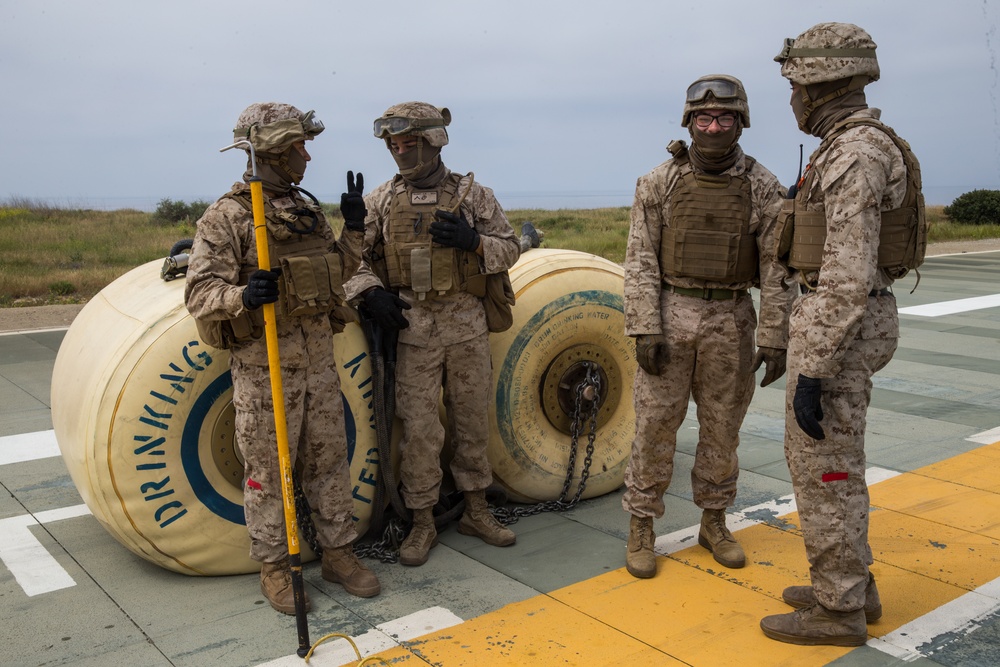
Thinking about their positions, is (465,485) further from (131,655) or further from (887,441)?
(887,441)

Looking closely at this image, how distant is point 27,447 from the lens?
6516 millimetres

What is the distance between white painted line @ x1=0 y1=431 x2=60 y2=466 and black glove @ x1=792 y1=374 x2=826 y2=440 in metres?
5.07

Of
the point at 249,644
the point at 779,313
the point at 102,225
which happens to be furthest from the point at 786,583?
the point at 102,225

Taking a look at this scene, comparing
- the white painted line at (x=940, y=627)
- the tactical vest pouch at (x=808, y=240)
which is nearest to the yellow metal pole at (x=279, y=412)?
the tactical vest pouch at (x=808, y=240)

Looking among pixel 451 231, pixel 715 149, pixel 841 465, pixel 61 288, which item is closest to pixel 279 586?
pixel 451 231

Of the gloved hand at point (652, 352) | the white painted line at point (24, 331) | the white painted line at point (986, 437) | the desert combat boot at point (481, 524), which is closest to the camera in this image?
the gloved hand at point (652, 352)

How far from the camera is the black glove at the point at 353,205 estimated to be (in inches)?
164

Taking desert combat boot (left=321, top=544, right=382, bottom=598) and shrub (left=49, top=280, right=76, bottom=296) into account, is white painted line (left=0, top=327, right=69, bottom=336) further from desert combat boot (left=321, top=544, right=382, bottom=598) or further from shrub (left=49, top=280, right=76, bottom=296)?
desert combat boot (left=321, top=544, right=382, bottom=598)

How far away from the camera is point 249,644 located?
3703 mm

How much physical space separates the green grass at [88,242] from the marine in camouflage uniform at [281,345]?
1055cm

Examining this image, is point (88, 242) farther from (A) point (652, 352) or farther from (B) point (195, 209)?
(A) point (652, 352)

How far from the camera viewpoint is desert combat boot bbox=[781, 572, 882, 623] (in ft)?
12.6

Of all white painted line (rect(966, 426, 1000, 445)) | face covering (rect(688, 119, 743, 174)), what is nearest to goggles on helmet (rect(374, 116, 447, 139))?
face covering (rect(688, 119, 743, 174))

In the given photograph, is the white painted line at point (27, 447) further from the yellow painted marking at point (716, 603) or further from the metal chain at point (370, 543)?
the yellow painted marking at point (716, 603)
